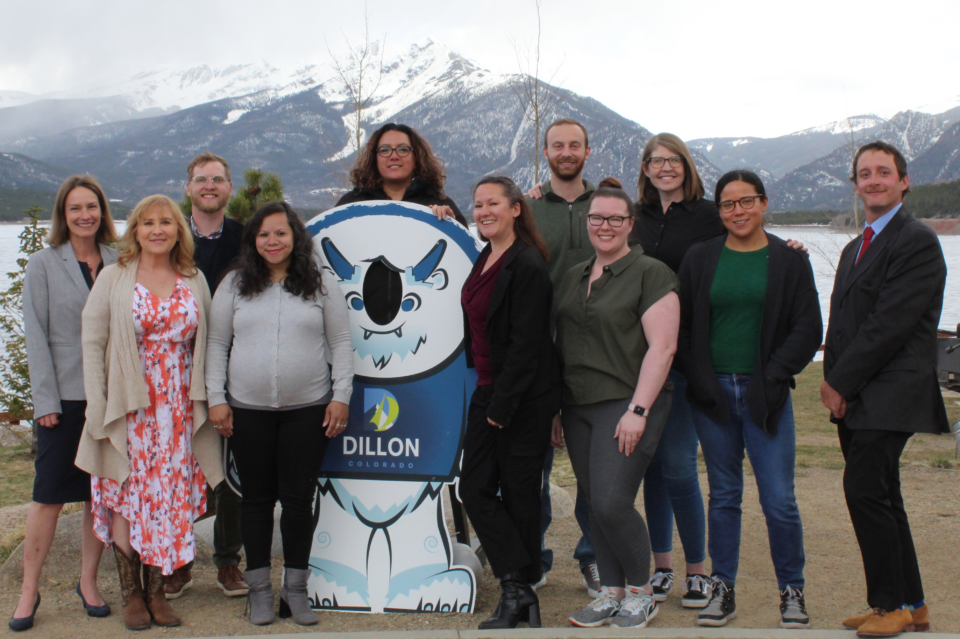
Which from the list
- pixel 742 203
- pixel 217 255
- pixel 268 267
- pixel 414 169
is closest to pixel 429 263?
pixel 414 169

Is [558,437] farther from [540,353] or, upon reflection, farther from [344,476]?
[344,476]

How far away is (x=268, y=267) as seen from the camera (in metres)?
3.45

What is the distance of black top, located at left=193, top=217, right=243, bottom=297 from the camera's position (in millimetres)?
3943

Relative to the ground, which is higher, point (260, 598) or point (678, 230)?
point (678, 230)

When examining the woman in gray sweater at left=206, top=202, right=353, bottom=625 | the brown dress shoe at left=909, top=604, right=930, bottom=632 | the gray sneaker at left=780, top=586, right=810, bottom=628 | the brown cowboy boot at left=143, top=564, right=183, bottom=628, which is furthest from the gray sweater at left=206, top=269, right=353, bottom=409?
the brown dress shoe at left=909, top=604, right=930, bottom=632

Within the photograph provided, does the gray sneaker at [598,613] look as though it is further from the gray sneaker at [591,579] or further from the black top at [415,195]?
the black top at [415,195]

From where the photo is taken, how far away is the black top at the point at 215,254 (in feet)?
12.9

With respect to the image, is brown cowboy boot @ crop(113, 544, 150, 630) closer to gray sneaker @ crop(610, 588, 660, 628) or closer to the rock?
the rock

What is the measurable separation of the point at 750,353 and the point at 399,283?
1.69m

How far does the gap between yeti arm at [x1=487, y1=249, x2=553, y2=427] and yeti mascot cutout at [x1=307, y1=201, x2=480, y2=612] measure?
2.04ft

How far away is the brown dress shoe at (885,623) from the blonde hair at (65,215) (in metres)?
3.67

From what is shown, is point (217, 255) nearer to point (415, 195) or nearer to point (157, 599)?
point (415, 195)

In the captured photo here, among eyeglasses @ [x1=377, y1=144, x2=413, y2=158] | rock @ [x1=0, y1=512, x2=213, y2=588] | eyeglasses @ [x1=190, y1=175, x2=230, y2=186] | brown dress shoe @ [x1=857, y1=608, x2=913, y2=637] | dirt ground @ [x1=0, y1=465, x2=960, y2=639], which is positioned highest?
eyeglasses @ [x1=377, y1=144, x2=413, y2=158]

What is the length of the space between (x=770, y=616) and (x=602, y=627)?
96cm
